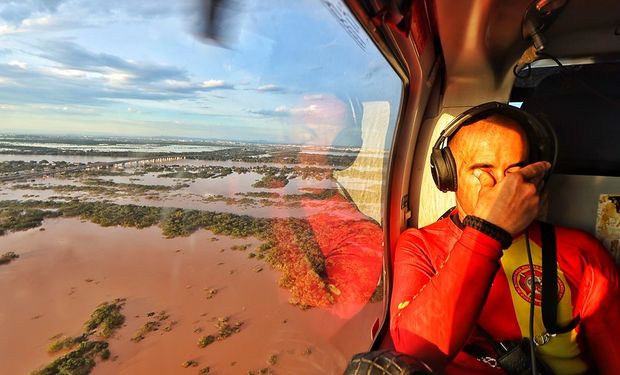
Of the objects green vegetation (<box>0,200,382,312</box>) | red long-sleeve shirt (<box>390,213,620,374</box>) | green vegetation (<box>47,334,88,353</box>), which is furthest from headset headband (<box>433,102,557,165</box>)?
green vegetation (<box>47,334,88,353</box>)

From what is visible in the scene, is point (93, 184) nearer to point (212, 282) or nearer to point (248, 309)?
point (212, 282)

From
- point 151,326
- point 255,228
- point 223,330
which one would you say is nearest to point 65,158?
point 151,326

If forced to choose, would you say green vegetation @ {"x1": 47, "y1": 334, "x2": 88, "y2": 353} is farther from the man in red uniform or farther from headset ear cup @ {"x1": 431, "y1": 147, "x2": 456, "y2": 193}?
headset ear cup @ {"x1": 431, "y1": 147, "x2": 456, "y2": 193}

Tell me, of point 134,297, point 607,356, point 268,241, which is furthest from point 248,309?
point 607,356

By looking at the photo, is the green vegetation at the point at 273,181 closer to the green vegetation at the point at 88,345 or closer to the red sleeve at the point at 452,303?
the green vegetation at the point at 88,345

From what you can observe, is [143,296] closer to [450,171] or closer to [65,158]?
[65,158]

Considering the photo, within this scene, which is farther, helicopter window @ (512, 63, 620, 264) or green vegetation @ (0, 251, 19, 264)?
helicopter window @ (512, 63, 620, 264)

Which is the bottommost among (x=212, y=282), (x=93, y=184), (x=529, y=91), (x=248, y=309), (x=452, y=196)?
(x=248, y=309)
